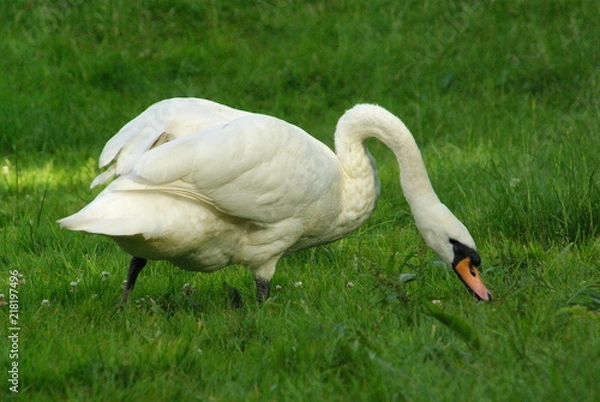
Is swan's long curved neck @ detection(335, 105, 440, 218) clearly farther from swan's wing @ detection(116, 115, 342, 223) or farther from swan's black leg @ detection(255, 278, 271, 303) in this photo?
swan's black leg @ detection(255, 278, 271, 303)

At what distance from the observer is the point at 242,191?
5.10 metres

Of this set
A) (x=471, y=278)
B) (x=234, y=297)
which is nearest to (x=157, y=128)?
(x=234, y=297)

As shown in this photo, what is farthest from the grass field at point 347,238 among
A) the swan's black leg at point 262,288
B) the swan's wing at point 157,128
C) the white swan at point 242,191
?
the swan's wing at point 157,128

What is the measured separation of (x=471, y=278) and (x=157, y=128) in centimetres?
173

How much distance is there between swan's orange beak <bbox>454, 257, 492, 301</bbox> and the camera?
5.15 meters

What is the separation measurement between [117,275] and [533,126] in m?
4.28

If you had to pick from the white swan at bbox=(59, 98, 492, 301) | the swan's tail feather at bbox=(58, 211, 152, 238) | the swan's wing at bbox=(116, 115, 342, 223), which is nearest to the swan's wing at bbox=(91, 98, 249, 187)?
the white swan at bbox=(59, 98, 492, 301)

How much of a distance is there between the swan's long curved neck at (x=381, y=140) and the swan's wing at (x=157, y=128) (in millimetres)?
590

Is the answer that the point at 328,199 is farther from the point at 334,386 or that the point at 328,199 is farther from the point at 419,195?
the point at 334,386

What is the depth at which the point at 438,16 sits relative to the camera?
435 inches

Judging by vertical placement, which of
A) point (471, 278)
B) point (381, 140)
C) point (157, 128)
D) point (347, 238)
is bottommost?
point (347, 238)

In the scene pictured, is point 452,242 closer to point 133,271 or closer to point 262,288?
point 262,288

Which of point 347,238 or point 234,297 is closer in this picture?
point 234,297

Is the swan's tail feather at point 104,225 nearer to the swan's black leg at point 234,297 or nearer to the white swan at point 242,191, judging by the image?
the white swan at point 242,191
